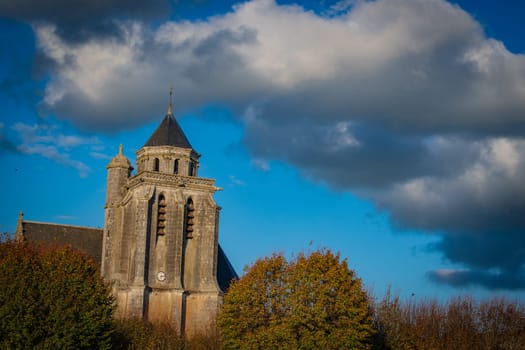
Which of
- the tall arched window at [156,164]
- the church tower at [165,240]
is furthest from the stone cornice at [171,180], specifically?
the tall arched window at [156,164]

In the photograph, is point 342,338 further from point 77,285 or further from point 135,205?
point 135,205

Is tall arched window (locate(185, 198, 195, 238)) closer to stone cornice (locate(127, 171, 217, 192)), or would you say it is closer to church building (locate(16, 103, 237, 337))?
church building (locate(16, 103, 237, 337))

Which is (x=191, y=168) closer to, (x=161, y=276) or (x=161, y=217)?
(x=161, y=217)

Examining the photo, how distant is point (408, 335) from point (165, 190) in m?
19.8

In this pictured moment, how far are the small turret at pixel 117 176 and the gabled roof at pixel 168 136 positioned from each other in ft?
8.81

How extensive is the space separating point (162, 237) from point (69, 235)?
28.4 ft

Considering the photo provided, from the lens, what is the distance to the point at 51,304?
35.5 metres

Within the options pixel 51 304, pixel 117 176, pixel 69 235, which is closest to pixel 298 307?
pixel 51 304

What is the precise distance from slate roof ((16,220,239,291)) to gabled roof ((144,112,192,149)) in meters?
8.40

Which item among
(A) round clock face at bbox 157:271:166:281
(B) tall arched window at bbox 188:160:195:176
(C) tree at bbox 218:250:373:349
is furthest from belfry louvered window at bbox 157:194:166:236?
(C) tree at bbox 218:250:373:349

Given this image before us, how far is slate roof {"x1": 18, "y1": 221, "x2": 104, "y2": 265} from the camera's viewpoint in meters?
56.3

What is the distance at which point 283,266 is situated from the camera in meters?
40.2

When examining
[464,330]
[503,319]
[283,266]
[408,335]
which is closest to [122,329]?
[283,266]

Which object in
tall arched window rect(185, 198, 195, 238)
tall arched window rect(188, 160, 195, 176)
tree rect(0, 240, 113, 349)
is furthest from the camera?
tall arched window rect(188, 160, 195, 176)
